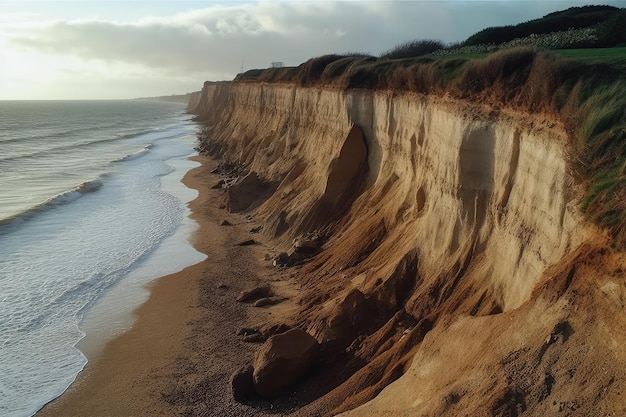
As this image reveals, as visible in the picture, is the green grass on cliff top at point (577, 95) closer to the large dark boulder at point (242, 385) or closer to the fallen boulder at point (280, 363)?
the fallen boulder at point (280, 363)

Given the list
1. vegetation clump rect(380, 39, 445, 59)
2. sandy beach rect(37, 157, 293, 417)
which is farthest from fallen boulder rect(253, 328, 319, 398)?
vegetation clump rect(380, 39, 445, 59)

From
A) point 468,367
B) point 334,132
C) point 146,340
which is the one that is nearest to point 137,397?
point 146,340

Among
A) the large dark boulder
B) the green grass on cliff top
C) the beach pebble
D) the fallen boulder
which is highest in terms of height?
the green grass on cliff top

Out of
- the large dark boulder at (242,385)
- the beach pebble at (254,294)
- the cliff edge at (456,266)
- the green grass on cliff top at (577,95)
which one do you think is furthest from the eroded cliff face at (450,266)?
the large dark boulder at (242,385)

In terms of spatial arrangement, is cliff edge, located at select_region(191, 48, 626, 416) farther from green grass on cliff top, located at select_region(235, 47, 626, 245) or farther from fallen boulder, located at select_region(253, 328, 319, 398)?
fallen boulder, located at select_region(253, 328, 319, 398)

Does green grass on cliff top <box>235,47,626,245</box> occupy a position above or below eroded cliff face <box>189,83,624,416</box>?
above

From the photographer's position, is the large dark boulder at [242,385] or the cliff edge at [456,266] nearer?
the cliff edge at [456,266]

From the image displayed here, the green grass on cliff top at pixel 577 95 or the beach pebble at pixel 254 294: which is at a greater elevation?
the green grass on cliff top at pixel 577 95
